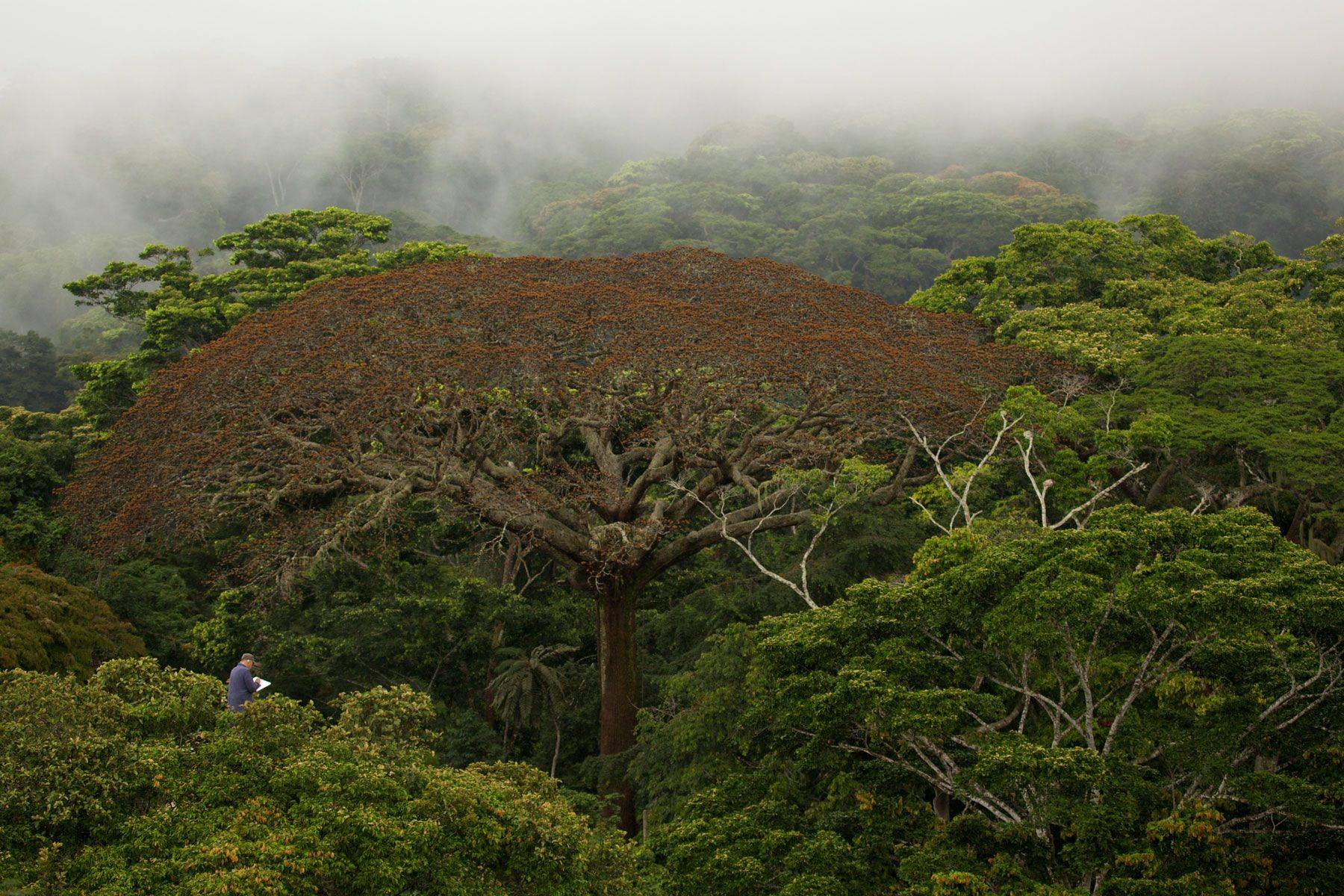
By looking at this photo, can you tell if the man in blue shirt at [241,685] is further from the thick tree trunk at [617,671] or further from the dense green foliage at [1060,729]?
the thick tree trunk at [617,671]

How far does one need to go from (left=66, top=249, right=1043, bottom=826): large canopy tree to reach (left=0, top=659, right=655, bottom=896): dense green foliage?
7.73 m

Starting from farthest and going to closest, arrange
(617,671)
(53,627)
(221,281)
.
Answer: (221,281) → (617,671) → (53,627)

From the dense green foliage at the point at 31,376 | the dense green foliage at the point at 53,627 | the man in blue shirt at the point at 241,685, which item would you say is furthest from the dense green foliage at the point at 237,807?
the dense green foliage at the point at 31,376

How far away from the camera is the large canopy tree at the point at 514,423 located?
57.2ft

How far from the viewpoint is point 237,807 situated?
26.0ft

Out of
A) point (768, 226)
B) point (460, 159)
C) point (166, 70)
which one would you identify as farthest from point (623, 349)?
point (166, 70)

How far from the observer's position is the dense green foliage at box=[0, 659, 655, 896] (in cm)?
718

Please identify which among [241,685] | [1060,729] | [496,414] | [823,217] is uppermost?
[496,414]

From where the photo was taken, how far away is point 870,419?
19125 millimetres

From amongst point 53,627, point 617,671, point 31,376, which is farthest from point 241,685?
point 31,376

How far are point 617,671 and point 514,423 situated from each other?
4500 mm

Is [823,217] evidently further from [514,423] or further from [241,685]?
[241,685]

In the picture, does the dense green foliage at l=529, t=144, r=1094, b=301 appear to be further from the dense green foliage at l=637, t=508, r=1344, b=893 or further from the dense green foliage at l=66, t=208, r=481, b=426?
the dense green foliage at l=637, t=508, r=1344, b=893

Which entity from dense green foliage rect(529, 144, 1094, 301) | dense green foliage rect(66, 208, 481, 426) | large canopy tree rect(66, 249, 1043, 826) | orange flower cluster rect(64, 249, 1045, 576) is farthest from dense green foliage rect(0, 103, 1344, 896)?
dense green foliage rect(529, 144, 1094, 301)
